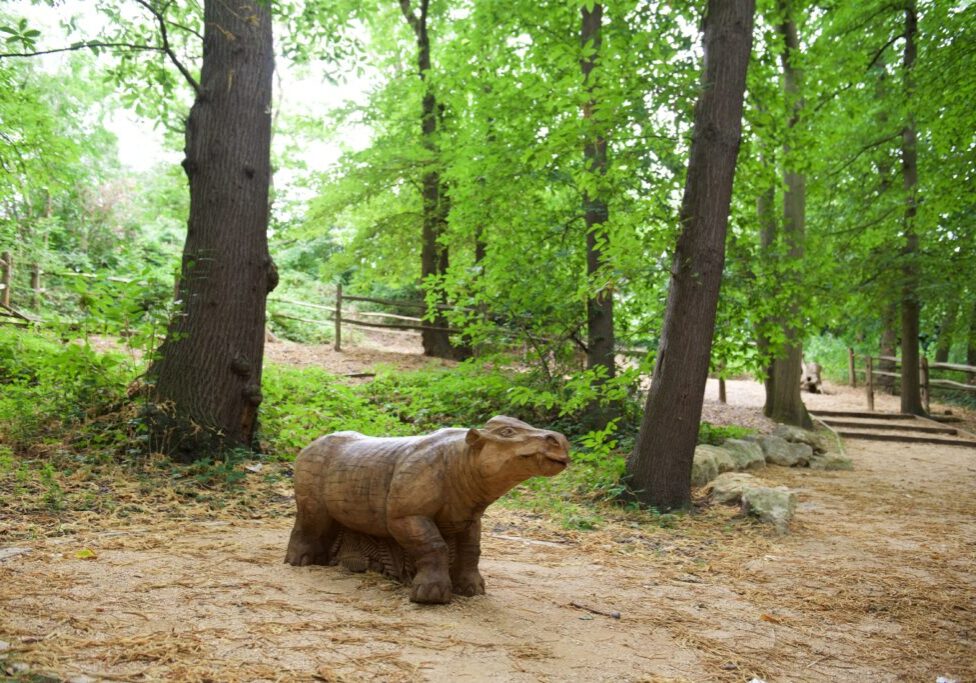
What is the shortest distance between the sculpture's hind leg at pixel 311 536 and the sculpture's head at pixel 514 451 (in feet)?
3.49

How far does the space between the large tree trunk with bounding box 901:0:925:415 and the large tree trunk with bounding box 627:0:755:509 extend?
288 inches

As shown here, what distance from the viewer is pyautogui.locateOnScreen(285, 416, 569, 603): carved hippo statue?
3305mm

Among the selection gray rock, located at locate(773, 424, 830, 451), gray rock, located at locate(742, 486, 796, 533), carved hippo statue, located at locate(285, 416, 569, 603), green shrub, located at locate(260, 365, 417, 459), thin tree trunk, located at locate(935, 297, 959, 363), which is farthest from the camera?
thin tree trunk, located at locate(935, 297, 959, 363)

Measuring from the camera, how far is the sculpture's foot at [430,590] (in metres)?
3.32

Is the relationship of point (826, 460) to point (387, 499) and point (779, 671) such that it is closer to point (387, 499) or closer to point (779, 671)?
point (779, 671)

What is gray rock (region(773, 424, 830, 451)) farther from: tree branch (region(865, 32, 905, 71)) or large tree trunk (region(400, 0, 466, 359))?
tree branch (region(865, 32, 905, 71))

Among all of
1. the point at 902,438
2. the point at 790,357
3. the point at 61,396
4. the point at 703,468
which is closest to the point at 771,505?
the point at 703,468

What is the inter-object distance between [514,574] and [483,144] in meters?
6.65

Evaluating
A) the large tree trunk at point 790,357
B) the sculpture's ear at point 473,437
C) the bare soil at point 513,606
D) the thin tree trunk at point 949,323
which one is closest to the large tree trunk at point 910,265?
the thin tree trunk at point 949,323

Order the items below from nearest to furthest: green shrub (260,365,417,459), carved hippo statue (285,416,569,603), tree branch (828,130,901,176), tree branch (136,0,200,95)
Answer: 1. carved hippo statue (285,416,569,603)
2. tree branch (136,0,200,95)
3. green shrub (260,365,417,459)
4. tree branch (828,130,901,176)

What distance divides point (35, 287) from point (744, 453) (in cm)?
1431

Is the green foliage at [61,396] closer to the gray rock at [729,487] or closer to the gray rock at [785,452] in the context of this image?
the gray rock at [729,487]

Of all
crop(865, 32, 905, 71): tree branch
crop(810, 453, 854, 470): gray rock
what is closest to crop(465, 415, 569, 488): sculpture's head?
crop(810, 453, 854, 470): gray rock

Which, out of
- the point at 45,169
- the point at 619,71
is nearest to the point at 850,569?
the point at 619,71
